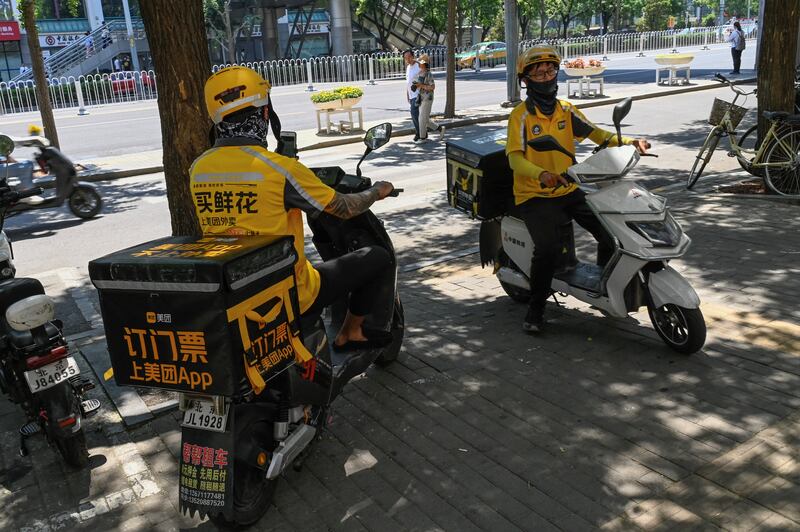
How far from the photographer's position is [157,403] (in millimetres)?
4523

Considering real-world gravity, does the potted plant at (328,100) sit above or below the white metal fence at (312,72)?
below

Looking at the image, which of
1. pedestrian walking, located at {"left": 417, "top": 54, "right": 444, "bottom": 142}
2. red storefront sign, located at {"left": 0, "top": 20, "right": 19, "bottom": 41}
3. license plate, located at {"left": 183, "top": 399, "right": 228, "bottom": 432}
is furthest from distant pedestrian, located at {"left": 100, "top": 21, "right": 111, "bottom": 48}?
license plate, located at {"left": 183, "top": 399, "right": 228, "bottom": 432}

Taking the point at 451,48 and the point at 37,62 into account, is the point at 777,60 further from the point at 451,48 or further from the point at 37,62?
the point at 37,62

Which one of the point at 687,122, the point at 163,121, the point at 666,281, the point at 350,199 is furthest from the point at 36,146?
the point at 687,122

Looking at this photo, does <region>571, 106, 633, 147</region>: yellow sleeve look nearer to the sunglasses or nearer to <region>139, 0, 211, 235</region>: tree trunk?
the sunglasses

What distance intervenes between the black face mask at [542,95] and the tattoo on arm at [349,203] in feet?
5.71

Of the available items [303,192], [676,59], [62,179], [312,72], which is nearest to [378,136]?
[303,192]

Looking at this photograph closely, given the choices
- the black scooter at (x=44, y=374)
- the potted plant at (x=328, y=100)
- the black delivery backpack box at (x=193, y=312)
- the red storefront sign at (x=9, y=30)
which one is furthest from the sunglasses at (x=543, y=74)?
the red storefront sign at (x=9, y=30)

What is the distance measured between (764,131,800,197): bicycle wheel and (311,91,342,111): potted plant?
10661 mm

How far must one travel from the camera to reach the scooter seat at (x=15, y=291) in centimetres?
399

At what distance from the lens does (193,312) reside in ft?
9.28

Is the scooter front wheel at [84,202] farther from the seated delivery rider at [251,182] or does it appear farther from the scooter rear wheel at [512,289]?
the seated delivery rider at [251,182]

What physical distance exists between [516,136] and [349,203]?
1.82 metres

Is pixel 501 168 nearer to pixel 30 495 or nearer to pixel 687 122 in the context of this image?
pixel 30 495
